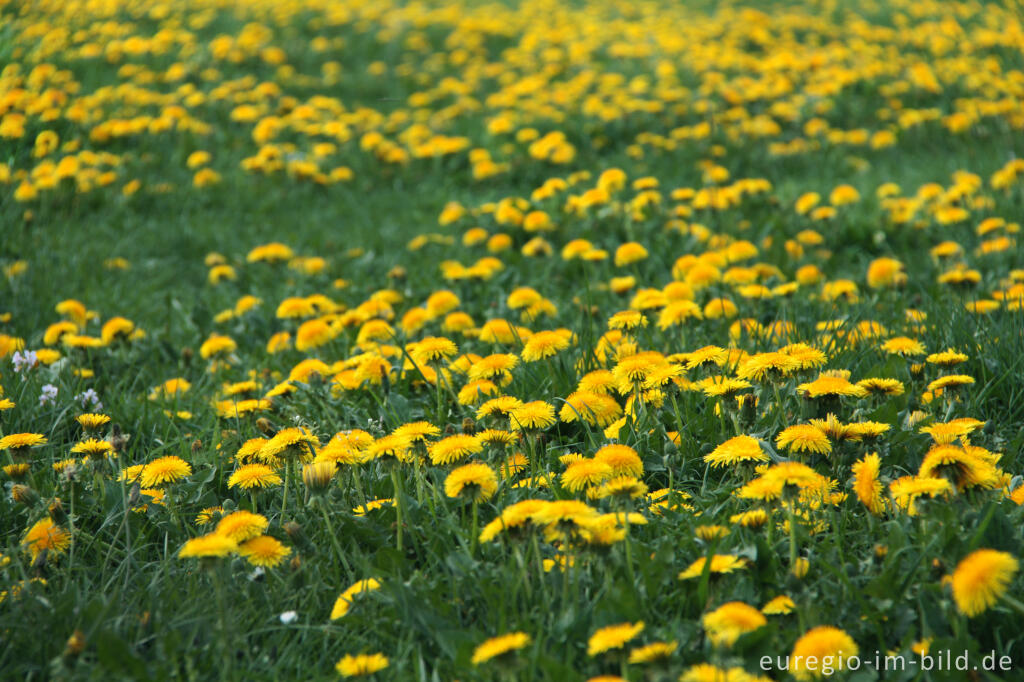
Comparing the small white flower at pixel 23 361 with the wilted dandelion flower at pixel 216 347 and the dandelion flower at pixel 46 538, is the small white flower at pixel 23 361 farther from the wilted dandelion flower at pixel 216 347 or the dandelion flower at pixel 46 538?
the dandelion flower at pixel 46 538

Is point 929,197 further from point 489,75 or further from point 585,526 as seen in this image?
point 489,75

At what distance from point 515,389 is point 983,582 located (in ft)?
5.33

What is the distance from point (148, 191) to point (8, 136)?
2.39 meters

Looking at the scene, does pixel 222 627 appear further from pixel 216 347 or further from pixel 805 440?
pixel 216 347

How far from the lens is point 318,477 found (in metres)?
1.98

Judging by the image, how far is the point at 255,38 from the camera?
32.3ft

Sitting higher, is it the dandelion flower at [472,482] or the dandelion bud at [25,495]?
the dandelion flower at [472,482]


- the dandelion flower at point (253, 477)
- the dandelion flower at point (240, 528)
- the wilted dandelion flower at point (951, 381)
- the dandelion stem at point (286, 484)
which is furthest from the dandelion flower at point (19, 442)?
the wilted dandelion flower at point (951, 381)

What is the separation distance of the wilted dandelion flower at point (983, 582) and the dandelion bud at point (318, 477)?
4.21 ft

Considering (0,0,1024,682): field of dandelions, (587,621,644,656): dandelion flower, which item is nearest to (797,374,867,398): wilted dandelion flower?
(0,0,1024,682): field of dandelions

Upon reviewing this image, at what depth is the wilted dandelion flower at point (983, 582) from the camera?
1458 millimetres

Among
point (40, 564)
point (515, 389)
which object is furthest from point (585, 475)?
point (40, 564)

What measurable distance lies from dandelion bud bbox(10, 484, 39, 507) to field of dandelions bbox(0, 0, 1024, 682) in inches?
0.7

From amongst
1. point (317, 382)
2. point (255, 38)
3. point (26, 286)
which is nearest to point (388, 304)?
point (317, 382)
